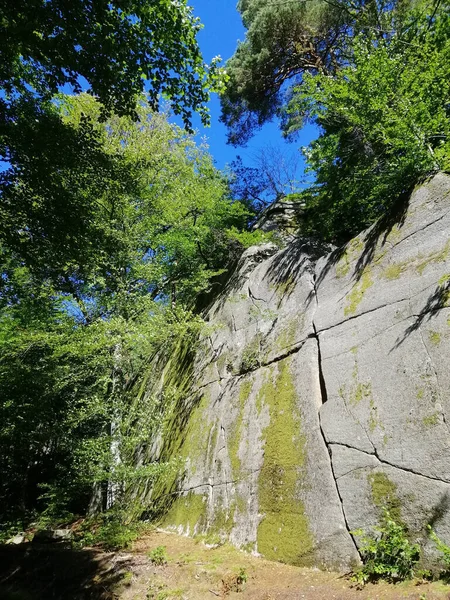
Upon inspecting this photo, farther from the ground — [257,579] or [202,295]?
[202,295]

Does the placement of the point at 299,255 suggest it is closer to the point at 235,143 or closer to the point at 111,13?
the point at 111,13

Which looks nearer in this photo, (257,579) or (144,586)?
(257,579)

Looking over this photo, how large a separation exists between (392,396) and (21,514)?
1349 centimetres

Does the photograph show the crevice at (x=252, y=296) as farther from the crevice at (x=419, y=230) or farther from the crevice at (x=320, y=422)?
the crevice at (x=419, y=230)

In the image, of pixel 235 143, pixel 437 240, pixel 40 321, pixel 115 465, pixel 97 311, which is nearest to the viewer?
pixel 437 240

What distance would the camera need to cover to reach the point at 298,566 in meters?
4.58

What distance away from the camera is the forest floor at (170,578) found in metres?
3.95

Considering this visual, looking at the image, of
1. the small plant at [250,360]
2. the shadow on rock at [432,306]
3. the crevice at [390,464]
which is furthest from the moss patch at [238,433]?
the shadow on rock at [432,306]

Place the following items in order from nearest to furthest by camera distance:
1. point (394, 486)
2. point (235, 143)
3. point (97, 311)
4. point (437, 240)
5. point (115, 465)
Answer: point (394, 486) < point (437, 240) < point (115, 465) < point (97, 311) < point (235, 143)

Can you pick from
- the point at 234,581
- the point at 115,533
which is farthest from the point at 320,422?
the point at 115,533

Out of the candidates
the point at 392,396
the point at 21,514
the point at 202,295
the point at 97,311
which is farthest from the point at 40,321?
the point at 392,396

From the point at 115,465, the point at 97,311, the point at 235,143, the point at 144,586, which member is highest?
the point at 235,143

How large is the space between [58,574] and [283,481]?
3432 millimetres

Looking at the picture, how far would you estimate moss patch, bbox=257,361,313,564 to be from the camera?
4.82m
